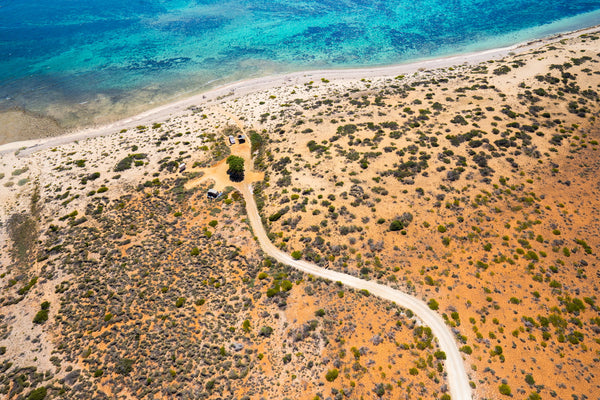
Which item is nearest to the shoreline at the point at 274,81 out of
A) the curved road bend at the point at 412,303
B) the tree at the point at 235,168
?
the tree at the point at 235,168

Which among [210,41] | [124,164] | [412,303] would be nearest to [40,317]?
[124,164]

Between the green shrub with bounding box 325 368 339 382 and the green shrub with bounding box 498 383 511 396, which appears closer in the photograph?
the green shrub with bounding box 498 383 511 396

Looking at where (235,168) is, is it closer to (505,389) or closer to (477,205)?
(477,205)

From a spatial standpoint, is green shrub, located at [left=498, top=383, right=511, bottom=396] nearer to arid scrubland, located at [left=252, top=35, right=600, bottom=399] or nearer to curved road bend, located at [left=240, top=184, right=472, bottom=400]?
arid scrubland, located at [left=252, top=35, right=600, bottom=399]

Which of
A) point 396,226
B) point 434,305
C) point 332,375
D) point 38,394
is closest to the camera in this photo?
point 332,375

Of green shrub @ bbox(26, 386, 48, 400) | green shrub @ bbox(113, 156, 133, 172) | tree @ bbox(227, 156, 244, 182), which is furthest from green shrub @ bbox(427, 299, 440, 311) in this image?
green shrub @ bbox(113, 156, 133, 172)

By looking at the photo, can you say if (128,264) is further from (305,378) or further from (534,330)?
(534,330)

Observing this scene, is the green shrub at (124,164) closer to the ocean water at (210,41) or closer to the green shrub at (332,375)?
the ocean water at (210,41)
